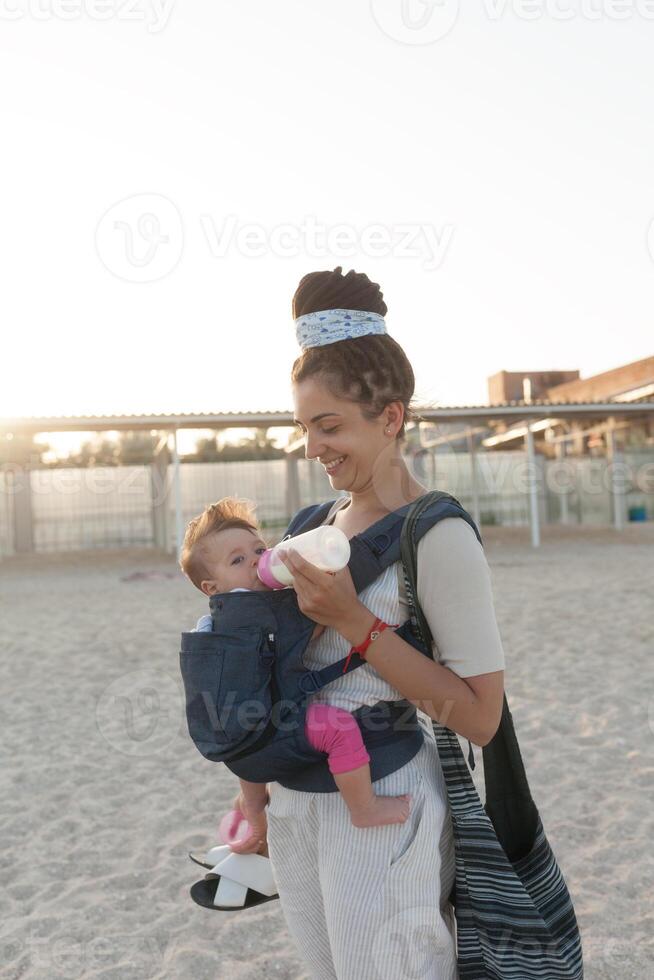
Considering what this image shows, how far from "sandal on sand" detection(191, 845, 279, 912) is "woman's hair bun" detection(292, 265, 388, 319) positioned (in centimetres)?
105

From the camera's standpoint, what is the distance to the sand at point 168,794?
3037mm

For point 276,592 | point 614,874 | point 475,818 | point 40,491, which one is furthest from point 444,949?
point 40,491

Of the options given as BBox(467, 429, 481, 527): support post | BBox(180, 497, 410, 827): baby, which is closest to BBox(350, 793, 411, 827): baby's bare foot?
BBox(180, 497, 410, 827): baby

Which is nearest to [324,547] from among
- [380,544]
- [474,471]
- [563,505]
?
[380,544]

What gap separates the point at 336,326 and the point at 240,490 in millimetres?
20895

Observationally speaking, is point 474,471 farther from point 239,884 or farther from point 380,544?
point 380,544

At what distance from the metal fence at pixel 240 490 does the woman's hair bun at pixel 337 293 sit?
779 inches

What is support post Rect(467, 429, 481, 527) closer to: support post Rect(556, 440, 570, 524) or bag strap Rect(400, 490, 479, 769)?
support post Rect(556, 440, 570, 524)

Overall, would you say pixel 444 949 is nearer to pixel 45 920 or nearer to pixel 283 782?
pixel 283 782

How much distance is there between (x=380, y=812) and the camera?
1.30 meters

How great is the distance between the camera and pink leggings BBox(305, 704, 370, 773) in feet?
4.28

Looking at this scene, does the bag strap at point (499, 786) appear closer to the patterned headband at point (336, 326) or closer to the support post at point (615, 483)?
the patterned headband at point (336, 326)

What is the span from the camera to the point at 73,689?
22.0 feet

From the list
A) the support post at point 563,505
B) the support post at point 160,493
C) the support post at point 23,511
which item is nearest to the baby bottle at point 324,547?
the support post at point 160,493
